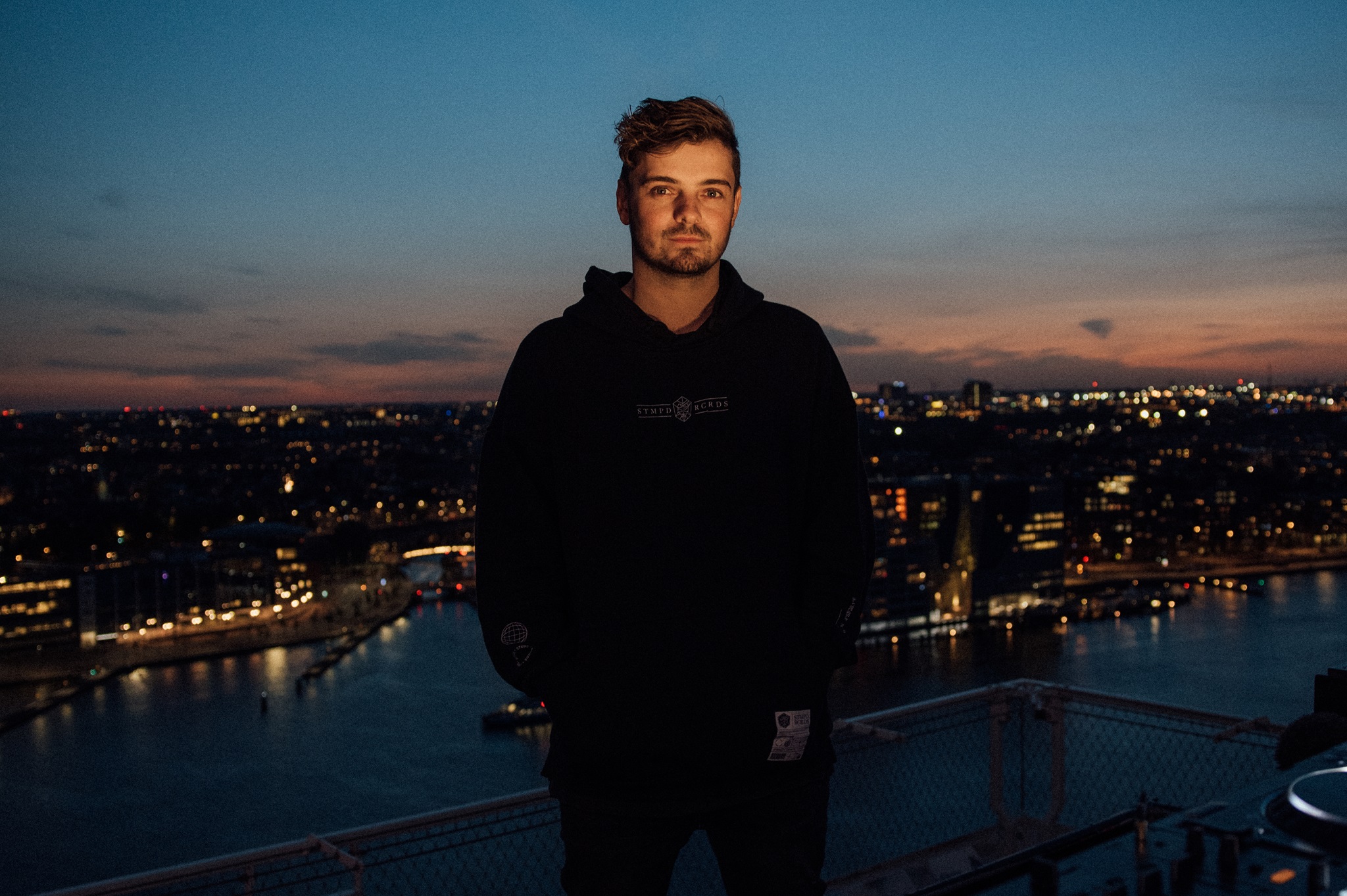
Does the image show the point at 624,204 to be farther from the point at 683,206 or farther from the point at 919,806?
the point at 919,806

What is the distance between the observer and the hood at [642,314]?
0.63 meters

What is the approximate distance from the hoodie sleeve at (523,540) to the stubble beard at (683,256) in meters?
0.08

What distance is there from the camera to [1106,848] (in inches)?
27.6

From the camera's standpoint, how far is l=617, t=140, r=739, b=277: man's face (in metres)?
0.62

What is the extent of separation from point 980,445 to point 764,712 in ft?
112

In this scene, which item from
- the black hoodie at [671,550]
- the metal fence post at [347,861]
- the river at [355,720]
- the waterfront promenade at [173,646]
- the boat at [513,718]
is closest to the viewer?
the black hoodie at [671,550]

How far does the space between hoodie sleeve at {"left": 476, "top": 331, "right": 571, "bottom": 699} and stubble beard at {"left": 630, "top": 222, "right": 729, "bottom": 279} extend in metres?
0.08

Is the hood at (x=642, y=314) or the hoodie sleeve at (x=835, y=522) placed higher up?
the hood at (x=642, y=314)

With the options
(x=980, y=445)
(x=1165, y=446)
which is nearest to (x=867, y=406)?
(x=980, y=445)

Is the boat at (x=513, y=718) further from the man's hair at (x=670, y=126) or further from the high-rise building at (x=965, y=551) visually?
the man's hair at (x=670, y=126)

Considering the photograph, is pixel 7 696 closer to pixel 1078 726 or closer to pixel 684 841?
pixel 1078 726

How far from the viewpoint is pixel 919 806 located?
898cm

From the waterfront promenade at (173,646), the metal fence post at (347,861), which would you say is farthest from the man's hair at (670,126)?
the waterfront promenade at (173,646)

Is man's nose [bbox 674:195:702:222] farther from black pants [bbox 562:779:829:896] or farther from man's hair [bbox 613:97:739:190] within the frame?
black pants [bbox 562:779:829:896]
